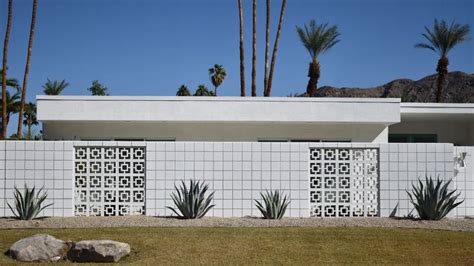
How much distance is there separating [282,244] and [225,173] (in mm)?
3653

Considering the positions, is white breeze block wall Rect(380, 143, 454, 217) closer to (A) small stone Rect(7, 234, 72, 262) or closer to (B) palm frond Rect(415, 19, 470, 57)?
(A) small stone Rect(7, 234, 72, 262)

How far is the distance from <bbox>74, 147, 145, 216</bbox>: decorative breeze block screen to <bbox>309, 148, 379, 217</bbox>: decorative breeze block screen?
3972 millimetres

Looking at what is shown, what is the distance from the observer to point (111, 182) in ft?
51.5

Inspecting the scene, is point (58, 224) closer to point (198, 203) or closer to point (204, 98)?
point (198, 203)

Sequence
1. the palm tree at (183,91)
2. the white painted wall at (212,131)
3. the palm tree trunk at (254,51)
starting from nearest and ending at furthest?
the white painted wall at (212,131), the palm tree trunk at (254,51), the palm tree at (183,91)

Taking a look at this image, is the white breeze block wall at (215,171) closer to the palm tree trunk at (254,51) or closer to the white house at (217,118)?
the white house at (217,118)

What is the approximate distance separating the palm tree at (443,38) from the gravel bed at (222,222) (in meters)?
22.1

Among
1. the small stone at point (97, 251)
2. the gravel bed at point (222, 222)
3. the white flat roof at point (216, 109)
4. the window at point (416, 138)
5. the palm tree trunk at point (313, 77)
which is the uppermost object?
the palm tree trunk at point (313, 77)

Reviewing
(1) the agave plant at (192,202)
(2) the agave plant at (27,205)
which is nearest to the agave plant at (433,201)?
(1) the agave plant at (192,202)

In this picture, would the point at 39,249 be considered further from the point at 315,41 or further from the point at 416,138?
the point at 315,41

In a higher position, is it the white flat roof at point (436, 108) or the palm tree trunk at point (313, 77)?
the palm tree trunk at point (313, 77)

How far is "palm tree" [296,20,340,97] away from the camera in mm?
34969

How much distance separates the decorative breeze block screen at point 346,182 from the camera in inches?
624

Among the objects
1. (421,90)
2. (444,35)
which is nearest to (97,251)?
(444,35)
